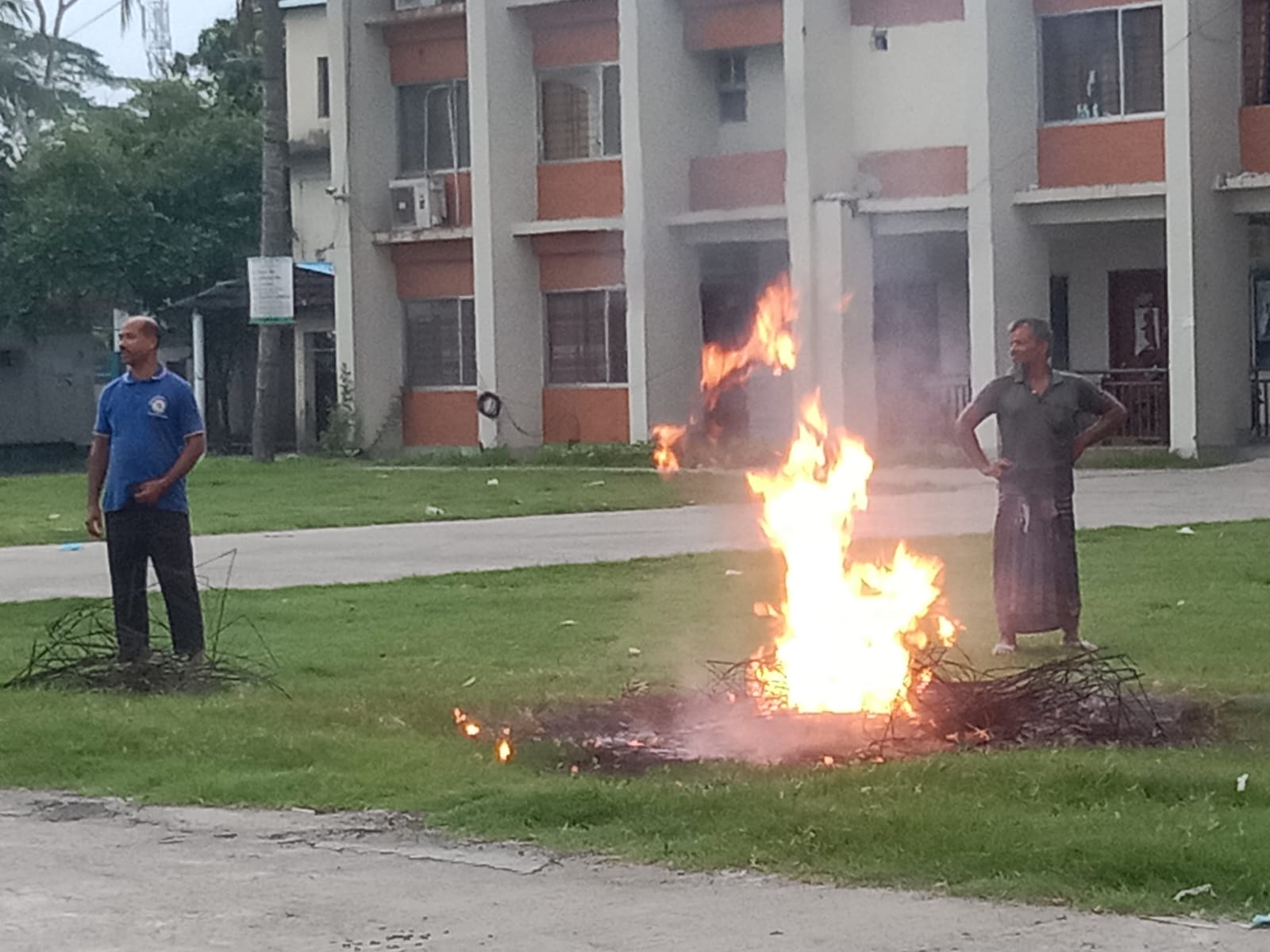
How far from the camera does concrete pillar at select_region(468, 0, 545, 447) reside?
37.4 metres

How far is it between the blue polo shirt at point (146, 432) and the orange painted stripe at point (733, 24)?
23.1m

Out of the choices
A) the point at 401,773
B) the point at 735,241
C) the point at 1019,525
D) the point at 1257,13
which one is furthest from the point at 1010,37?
the point at 401,773

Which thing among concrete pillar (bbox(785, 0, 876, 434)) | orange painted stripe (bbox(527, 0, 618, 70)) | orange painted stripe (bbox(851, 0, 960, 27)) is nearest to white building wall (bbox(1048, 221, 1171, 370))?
concrete pillar (bbox(785, 0, 876, 434))

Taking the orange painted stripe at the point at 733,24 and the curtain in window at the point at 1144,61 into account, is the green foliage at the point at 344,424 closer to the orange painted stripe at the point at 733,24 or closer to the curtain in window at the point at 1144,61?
the orange painted stripe at the point at 733,24

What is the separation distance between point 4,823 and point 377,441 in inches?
1227

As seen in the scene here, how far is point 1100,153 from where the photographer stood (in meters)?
32.2

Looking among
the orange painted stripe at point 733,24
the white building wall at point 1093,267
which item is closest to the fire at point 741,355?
the orange painted stripe at point 733,24

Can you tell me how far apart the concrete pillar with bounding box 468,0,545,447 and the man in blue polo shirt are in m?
25.3

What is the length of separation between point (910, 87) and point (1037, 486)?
2188cm

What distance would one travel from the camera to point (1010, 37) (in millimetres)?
32406

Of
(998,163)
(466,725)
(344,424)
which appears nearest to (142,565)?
(466,725)

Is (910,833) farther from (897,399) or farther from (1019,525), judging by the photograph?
(897,399)

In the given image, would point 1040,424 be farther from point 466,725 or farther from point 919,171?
point 919,171

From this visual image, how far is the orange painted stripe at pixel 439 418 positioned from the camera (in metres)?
39.4
